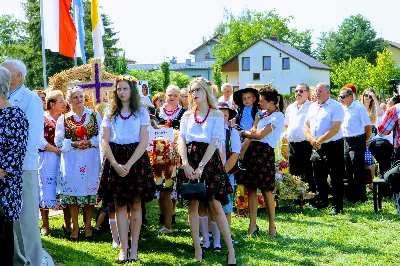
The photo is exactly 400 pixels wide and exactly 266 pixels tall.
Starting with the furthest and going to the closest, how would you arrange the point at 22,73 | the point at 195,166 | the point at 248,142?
the point at 248,142, the point at 195,166, the point at 22,73

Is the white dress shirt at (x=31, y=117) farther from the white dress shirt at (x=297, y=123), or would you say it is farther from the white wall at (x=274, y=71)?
the white wall at (x=274, y=71)

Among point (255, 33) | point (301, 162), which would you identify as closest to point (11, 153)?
point (301, 162)

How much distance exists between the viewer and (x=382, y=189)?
331 inches

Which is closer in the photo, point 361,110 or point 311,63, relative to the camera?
point 361,110

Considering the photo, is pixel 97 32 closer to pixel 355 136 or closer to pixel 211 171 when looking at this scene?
pixel 355 136

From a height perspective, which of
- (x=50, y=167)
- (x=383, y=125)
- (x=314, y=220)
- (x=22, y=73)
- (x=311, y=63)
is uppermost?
(x=311, y=63)

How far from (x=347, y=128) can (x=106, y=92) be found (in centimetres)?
418

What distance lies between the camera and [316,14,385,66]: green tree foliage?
2853 inches

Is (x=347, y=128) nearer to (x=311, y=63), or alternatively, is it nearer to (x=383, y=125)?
(x=383, y=125)

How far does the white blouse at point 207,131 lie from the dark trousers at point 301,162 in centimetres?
394

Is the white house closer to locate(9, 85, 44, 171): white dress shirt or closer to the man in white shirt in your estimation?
the man in white shirt

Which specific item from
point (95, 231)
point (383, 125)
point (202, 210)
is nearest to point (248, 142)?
point (202, 210)

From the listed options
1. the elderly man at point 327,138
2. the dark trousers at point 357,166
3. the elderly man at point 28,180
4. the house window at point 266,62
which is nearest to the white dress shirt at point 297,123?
the elderly man at point 327,138

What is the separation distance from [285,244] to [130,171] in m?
2.16
